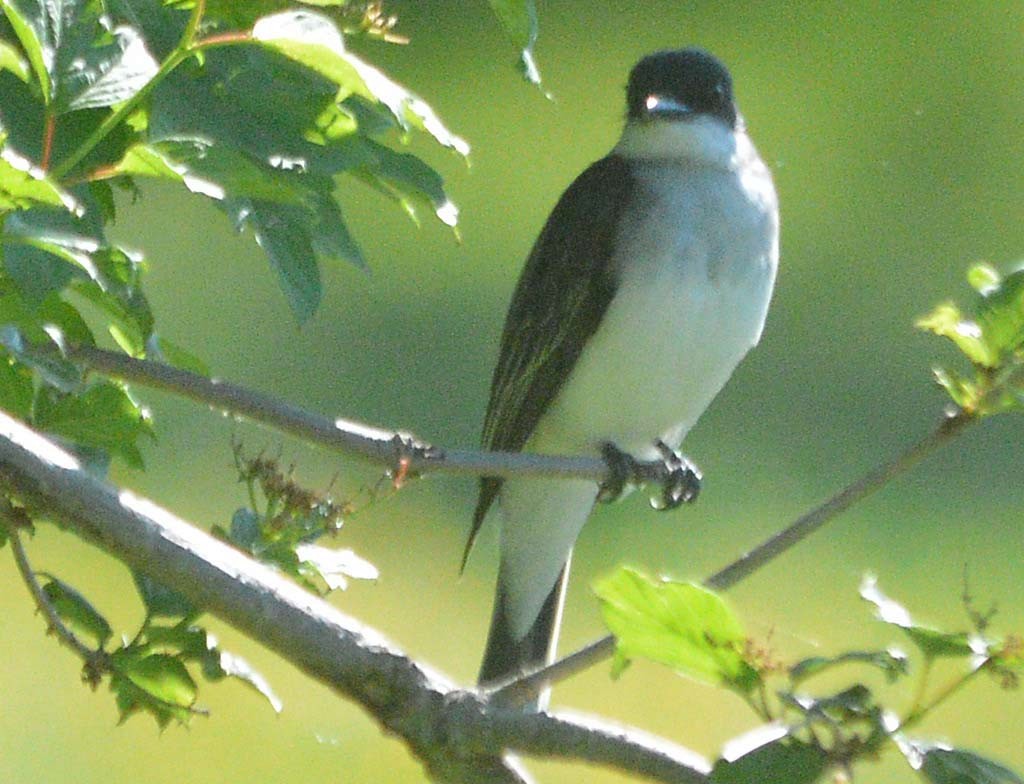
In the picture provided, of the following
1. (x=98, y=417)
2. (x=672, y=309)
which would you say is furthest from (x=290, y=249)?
(x=672, y=309)

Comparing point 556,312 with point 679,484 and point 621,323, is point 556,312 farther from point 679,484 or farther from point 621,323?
point 679,484

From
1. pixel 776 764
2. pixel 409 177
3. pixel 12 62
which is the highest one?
pixel 409 177

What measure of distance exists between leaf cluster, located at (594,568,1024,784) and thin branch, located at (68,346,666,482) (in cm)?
40

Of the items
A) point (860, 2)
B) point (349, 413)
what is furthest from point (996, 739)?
point (860, 2)

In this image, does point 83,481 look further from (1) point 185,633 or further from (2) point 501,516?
(2) point 501,516

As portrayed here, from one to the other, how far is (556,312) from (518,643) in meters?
0.54

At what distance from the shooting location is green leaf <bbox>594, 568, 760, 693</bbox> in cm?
153

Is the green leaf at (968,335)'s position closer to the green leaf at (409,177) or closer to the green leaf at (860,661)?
the green leaf at (860,661)

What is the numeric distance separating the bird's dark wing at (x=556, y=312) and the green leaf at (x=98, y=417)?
1.29 meters

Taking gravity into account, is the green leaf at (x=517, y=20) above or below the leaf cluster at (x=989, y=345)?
above

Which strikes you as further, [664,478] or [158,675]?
[664,478]

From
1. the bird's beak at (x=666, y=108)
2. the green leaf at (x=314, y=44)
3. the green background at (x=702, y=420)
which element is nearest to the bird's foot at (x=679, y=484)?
the bird's beak at (x=666, y=108)

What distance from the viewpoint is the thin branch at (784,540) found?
1.79 meters

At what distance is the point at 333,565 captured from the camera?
1980 millimetres
